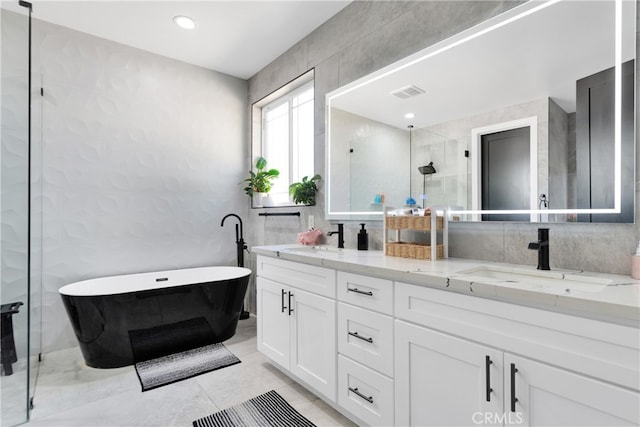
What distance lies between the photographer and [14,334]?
5.82 feet

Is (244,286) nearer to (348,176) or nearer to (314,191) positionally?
(314,191)

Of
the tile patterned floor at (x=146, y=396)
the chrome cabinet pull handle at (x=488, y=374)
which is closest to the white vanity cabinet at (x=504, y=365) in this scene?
the chrome cabinet pull handle at (x=488, y=374)

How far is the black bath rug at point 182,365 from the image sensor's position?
2151 mm

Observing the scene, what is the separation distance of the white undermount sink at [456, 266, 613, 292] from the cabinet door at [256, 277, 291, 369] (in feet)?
3.84

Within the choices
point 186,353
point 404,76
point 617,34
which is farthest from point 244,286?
point 617,34

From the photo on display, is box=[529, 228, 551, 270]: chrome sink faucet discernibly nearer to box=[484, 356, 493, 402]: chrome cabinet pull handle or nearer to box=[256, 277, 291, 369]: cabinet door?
box=[484, 356, 493, 402]: chrome cabinet pull handle

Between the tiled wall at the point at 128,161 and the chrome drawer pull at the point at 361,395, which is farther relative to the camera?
the tiled wall at the point at 128,161

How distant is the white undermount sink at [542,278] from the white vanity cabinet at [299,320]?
2.50 feet

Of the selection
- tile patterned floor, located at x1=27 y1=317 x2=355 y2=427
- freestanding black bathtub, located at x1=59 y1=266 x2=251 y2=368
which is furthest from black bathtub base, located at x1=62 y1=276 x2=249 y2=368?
tile patterned floor, located at x1=27 y1=317 x2=355 y2=427

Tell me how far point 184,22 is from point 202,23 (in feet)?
0.49

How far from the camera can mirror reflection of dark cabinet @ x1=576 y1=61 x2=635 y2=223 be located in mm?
1240

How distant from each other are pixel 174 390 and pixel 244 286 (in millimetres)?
1015

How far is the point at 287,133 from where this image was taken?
3.38 metres

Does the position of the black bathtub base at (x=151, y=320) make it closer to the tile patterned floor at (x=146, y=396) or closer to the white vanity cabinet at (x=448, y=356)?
the tile patterned floor at (x=146, y=396)
